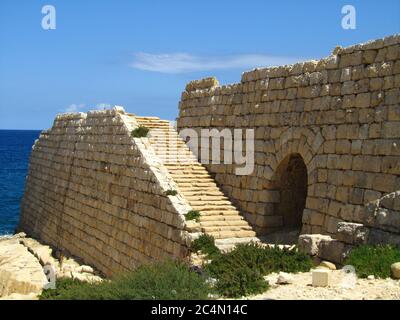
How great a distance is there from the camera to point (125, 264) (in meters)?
15.5

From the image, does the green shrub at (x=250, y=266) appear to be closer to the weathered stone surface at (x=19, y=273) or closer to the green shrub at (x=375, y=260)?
the green shrub at (x=375, y=260)

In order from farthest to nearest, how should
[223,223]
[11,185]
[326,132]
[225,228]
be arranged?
[11,185]
[223,223]
[225,228]
[326,132]

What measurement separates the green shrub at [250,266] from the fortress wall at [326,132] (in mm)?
1043

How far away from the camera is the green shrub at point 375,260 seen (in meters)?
8.70

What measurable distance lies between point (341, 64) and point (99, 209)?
8919mm

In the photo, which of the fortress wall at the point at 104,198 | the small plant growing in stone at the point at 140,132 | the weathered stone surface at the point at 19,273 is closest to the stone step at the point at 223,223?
the fortress wall at the point at 104,198

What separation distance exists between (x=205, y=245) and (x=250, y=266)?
227 cm

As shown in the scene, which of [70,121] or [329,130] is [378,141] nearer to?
[329,130]

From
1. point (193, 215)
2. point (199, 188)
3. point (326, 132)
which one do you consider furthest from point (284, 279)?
point (199, 188)

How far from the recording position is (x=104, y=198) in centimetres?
1752

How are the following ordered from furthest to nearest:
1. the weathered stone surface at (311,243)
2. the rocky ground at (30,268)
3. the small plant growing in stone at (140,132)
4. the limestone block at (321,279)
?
the small plant growing in stone at (140,132)
the rocky ground at (30,268)
the weathered stone surface at (311,243)
the limestone block at (321,279)

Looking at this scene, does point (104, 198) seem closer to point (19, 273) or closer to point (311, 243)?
point (19, 273)
